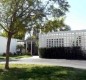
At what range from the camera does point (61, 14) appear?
18.8 meters

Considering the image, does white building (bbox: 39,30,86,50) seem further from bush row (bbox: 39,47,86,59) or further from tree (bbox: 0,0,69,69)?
tree (bbox: 0,0,69,69)

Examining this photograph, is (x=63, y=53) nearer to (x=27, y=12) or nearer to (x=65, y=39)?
(x=65, y=39)

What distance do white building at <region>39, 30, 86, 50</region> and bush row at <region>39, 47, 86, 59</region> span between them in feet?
2.74

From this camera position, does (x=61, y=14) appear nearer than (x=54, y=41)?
Yes

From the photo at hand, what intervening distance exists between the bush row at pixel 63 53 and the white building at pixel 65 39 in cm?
84

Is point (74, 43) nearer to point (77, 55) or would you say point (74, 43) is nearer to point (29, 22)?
point (77, 55)

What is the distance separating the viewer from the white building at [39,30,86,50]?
108 ft

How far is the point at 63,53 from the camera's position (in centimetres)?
3303

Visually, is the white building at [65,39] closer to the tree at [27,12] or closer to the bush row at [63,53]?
the bush row at [63,53]

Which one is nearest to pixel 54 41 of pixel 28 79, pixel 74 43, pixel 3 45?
pixel 74 43

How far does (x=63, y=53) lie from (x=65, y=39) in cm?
200

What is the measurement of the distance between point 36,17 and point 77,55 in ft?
47.7

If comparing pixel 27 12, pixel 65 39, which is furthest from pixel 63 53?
pixel 27 12

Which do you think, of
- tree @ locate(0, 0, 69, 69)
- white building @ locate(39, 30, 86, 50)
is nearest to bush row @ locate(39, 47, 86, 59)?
white building @ locate(39, 30, 86, 50)
